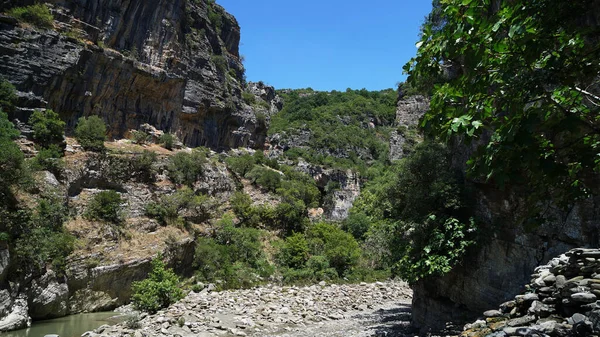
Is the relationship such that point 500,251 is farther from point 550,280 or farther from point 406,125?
point 406,125

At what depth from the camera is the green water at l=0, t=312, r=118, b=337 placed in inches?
532

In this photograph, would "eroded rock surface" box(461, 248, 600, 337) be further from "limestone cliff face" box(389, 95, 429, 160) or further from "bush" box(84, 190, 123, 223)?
"limestone cliff face" box(389, 95, 429, 160)

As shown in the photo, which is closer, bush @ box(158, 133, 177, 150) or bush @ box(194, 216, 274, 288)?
bush @ box(194, 216, 274, 288)

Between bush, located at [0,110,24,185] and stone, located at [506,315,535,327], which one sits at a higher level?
stone, located at [506,315,535,327]

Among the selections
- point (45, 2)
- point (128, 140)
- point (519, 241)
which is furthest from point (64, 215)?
point (519, 241)

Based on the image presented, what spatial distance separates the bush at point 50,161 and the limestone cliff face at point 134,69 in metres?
3.86

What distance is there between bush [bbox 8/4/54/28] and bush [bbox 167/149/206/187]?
12.2 metres

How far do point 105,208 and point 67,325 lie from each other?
7.97 m

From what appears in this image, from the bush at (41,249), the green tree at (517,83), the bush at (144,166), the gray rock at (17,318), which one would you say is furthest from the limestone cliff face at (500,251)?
the bush at (144,166)

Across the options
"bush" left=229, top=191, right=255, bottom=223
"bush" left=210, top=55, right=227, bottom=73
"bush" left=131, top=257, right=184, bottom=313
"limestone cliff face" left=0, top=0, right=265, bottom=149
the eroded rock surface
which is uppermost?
"bush" left=210, top=55, right=227, bottom=73

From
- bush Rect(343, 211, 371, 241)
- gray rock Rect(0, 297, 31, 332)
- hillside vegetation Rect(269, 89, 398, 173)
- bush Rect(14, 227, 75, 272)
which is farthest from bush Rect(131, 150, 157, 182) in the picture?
hillside vegetation Rect(269, 89, 398, 173)

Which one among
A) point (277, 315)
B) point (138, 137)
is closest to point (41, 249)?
point (277, 315)

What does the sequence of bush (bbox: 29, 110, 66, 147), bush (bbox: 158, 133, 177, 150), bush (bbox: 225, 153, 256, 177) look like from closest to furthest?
1. bush (bbox: 29, 110, 66, 147)
2. bush (bbox: 158, 133, 177, 150)
3. bush (bbox: 225, 153, 256, 177)

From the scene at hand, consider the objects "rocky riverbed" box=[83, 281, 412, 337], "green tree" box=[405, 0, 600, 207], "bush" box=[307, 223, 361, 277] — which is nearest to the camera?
"green tree" box=[405, 0, 600, 207]
